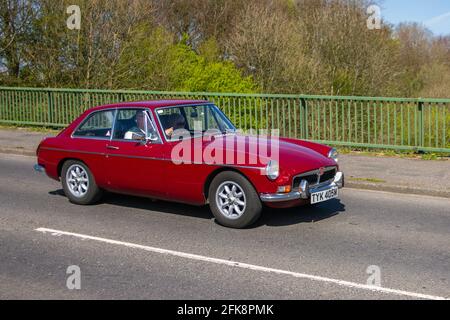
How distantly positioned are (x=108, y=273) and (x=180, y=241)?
1.33 metres

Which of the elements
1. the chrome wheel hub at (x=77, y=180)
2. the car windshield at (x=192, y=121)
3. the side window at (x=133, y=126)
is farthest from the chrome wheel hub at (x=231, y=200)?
the chrome wheel hub at (x=77, y=180)

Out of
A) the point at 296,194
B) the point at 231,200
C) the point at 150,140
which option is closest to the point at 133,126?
the point at 150,140

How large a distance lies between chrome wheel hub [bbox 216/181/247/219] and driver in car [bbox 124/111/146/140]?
57.1 inches

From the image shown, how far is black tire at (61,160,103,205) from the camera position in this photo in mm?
9070

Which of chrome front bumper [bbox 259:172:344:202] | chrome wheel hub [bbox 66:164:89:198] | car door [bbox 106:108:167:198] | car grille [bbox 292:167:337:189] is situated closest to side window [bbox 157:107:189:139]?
car door [bbox 106:108:167:198]

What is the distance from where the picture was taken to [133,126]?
8.73 meters

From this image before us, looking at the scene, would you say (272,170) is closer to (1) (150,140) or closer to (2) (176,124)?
(2) (176,124)

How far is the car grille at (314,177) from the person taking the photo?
7590mm

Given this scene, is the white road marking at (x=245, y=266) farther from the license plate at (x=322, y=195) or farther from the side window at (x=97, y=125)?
the side window at (x=97, y=125)

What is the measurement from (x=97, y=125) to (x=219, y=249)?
10.8ft

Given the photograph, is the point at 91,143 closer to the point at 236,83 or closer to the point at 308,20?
the point at 236,83

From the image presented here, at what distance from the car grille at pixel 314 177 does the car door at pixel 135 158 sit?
1740mm

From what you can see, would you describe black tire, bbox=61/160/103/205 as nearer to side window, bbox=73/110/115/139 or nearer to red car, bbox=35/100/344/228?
red car, bbox=35/100/344/228

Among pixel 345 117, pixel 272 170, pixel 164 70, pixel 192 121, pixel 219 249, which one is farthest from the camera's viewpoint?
pixel 164 70
